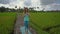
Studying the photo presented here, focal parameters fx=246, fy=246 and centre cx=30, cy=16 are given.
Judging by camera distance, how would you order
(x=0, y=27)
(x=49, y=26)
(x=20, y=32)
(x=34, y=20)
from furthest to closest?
1. (x=34, y=20)
2. (x=49, y=26)
3. (x=0, y=27)
4. (x=20, y=32)

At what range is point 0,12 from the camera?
30.3 feet

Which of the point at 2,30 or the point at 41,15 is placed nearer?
the point at 2,30

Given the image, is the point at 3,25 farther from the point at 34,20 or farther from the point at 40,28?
the point at 34,20

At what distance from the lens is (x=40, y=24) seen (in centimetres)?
877

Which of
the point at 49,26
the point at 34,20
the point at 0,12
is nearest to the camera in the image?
the point at 49,26

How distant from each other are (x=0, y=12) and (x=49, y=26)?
2.00 m

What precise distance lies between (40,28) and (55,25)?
0.57m

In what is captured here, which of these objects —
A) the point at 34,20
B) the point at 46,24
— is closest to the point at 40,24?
the point at 46,24

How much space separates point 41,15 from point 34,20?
0.55 m

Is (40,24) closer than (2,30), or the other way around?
(2,30)

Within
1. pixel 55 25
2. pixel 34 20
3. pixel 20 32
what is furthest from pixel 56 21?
pixel 20 32

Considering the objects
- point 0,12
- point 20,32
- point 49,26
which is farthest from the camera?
point 0,12

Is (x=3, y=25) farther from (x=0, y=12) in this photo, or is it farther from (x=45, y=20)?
(x=45, y=20)

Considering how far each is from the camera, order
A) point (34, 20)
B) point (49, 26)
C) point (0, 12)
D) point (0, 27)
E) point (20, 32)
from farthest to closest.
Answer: point (34, 20) < point (0, 12) < point (49, 26) < point (0, 27) < point (20, 32)
